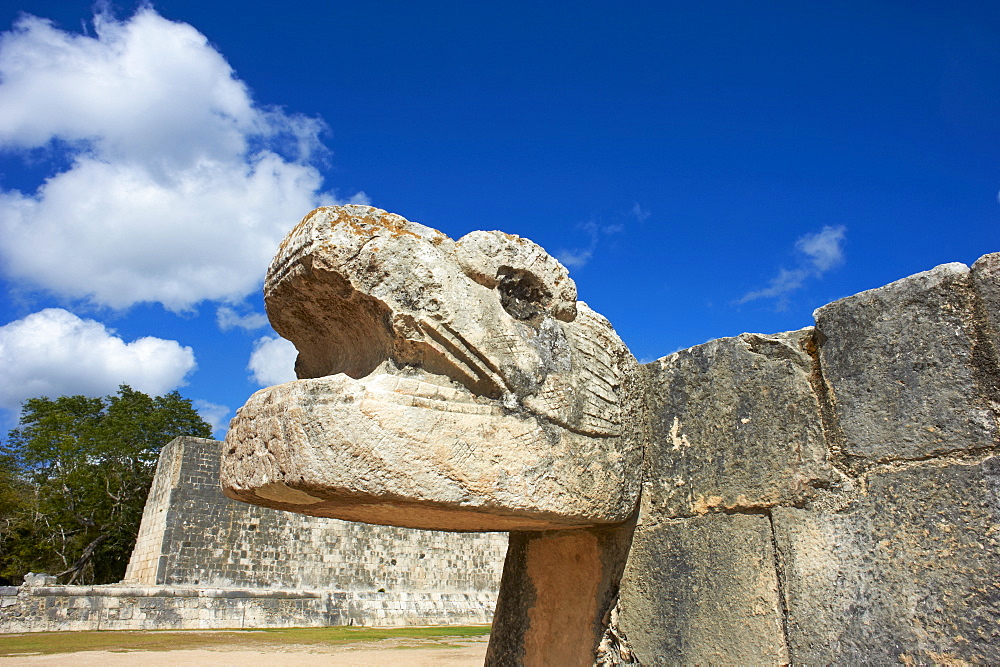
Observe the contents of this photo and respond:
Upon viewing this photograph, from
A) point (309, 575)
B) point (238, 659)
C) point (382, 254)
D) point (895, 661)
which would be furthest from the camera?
point (309, 575)

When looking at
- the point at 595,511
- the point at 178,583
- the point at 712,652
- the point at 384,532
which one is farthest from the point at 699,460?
the point at 384,532

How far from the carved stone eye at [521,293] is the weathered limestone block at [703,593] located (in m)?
0.76

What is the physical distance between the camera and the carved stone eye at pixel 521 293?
2.21m

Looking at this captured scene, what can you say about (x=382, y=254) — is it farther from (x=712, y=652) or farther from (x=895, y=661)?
(x=895, y=661)

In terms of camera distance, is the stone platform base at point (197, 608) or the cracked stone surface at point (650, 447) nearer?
the cracked stone surface at point (650, 447)

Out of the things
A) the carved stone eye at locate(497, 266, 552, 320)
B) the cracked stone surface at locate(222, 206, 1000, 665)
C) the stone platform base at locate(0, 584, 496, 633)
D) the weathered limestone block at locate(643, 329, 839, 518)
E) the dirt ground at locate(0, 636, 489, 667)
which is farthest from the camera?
the stone platform base at locate(0, 584, 496, 633)

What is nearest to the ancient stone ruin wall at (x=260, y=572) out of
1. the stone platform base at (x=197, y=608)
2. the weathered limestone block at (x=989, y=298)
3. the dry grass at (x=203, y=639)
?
the stone platform base at (x=197, y=608)

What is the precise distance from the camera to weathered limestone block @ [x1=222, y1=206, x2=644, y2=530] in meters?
1.80

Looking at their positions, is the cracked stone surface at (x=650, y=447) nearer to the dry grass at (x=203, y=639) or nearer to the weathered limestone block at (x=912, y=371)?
the weathered limestone block at (x=912, y=371)

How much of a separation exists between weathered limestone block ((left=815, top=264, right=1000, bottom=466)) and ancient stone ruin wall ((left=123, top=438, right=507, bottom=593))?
17.6 meters

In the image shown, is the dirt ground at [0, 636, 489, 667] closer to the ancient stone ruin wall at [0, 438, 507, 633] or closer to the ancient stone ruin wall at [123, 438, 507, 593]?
the ancient stone ruin wall at [0, 438, 507, 633]

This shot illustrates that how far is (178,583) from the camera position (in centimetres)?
1625

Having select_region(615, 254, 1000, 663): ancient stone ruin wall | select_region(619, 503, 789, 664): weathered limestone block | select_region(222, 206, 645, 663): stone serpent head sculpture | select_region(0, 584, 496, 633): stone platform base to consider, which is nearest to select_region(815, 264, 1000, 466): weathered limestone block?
select_region(615, 254, 1000, 663): ancient stone ruin wall

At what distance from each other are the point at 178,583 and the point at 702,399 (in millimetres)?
17141
